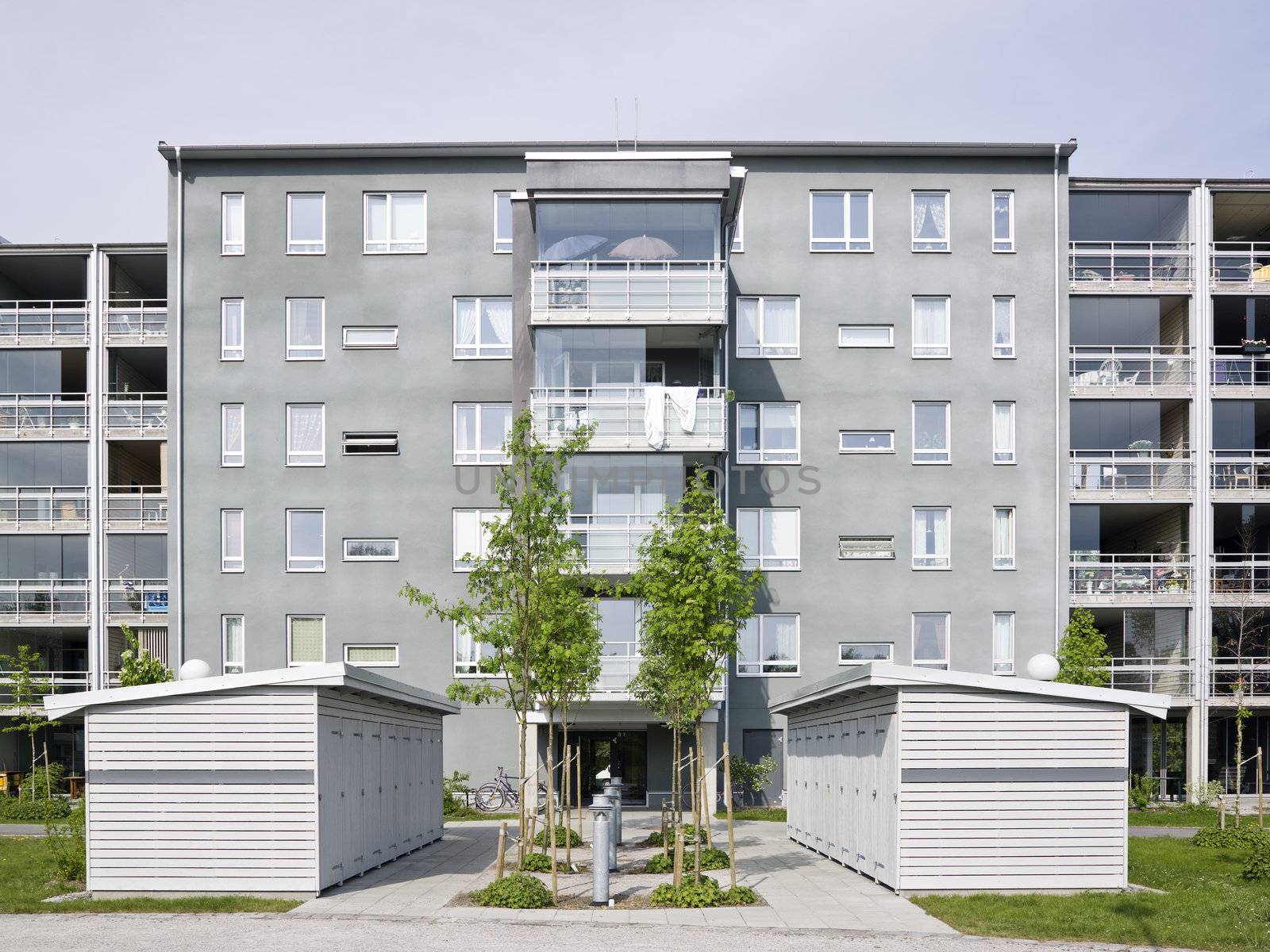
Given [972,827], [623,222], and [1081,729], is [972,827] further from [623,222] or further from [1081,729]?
[623,222]

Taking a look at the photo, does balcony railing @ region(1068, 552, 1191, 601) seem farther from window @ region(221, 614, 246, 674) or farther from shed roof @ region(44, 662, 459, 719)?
shed roof @ region(44, 662, 459, 719)

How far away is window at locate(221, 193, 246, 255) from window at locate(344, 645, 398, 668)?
12.1 m

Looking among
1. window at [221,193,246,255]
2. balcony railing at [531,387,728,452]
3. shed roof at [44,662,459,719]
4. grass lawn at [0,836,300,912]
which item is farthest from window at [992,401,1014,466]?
grass lawn at [0,836,300,912]

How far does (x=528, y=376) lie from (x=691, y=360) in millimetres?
4689

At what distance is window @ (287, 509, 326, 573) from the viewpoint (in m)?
38.1

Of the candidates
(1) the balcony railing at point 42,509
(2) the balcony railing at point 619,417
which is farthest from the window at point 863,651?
(1) the balcony railing at point 42,509

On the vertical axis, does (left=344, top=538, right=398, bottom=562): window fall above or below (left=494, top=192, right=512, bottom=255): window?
below

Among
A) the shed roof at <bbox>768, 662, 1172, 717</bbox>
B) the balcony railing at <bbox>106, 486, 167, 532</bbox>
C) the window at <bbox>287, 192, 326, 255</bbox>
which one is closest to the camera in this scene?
the shed roof at <bbox>768, 662, 1172, 717</bbox>

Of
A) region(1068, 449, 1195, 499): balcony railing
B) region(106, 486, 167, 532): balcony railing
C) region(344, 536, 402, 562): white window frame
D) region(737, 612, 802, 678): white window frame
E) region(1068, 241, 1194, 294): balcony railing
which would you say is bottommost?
region(737, 612, 802, 678): white window frame

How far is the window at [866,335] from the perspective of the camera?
38656mm

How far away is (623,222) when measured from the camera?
35.1 m

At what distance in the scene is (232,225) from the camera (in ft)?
127

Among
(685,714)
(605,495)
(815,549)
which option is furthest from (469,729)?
(685,714)

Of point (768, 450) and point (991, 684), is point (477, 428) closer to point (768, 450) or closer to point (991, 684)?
point (768, 450)
